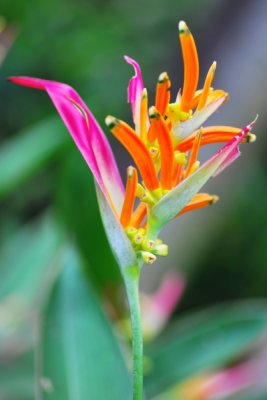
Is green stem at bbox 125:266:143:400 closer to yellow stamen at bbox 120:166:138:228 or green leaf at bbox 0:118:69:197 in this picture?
yellow stamen at bbox 120:166:138:228

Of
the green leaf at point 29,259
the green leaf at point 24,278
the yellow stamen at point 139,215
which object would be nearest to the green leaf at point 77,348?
the green leaf at point 24,278

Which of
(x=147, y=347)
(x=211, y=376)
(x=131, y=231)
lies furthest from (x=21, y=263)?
(x=131, y=231)

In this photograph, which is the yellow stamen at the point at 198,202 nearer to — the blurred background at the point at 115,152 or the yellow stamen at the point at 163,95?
the yellow stamen at the point at 163,95

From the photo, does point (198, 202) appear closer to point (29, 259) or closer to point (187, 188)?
point (187, 188)

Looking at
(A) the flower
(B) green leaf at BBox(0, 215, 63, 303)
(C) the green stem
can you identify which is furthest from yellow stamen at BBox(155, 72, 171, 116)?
(B) green leaf at BBox(0, 215, 63, 303)

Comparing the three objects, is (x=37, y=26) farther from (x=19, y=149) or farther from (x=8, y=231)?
(x=19, y=149)

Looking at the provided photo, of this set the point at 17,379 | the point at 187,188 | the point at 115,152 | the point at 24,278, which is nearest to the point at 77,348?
the point at 17,379

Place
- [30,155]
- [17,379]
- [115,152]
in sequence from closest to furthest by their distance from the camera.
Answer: [17,379]
[30,155]
[115,152]
